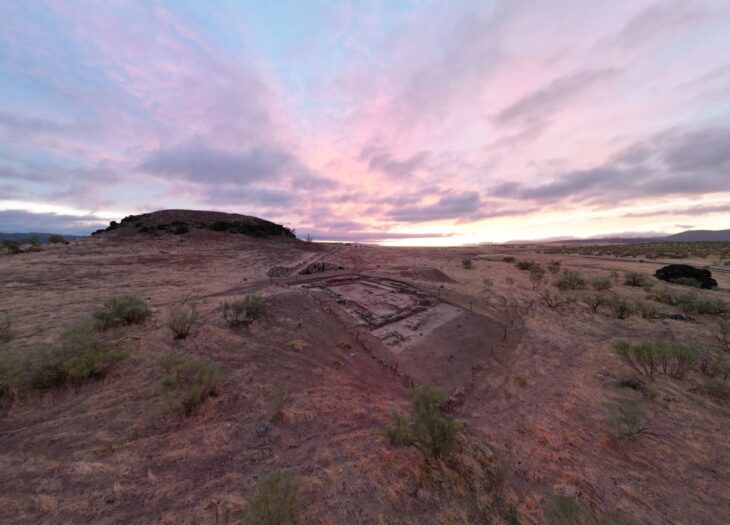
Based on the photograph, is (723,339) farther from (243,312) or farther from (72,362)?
(72,362)

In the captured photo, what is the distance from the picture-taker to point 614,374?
819 centimetres

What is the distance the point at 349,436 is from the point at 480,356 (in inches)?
243

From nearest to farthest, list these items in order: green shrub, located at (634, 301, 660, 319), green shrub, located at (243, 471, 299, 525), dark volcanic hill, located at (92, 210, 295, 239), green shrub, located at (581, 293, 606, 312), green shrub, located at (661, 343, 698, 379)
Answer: green shrub, located at (243, 471, 299, 525)
green shrub, located at (661, 343, 698, 379)
green shrub, located at (634, 301, 660, 319)
green shrub, located at (581, 293, 606, 312)
dark volcanic hill, located at (92, 210, 295, 239)

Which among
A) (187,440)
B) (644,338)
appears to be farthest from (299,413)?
(644,338)

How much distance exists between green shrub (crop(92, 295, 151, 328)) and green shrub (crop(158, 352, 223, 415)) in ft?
13.2

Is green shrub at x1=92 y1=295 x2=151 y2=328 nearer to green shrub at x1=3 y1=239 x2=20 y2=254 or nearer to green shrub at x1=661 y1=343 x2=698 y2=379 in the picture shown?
green shrub at x1=661 y1=343 x2=698 y2=379

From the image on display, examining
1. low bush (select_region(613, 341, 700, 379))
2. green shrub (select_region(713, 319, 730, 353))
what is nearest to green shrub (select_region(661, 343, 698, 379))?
low bush (select_region(613, 341, 700, 379))

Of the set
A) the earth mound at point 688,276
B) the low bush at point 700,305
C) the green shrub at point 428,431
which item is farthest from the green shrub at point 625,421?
the earth mound at point 688,276

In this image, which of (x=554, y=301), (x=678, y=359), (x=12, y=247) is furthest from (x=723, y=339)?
(x=12, y=247)

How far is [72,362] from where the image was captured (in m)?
5.99

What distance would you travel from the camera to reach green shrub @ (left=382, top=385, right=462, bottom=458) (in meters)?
4.65

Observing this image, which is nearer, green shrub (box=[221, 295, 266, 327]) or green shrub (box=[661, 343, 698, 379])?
green shrub (box=[661, 343, 698, 379])

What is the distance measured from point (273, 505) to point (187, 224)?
48.1m

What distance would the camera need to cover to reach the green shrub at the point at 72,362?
5.74m
